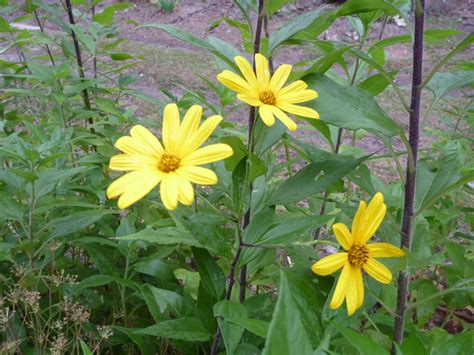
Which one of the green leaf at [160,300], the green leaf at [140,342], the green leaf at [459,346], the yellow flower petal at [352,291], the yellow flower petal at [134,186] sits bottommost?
the green leaf at [140,342]

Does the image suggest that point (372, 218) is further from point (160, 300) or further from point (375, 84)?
point (160, 300)

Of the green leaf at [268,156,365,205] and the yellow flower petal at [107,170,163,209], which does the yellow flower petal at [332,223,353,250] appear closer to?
the green leaf at [268,156,365,205]

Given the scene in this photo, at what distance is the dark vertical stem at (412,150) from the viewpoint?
886 millimetres

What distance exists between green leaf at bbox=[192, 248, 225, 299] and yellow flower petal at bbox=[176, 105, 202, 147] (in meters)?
0.34

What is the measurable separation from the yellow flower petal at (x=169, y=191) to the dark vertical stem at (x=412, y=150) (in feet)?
1.46

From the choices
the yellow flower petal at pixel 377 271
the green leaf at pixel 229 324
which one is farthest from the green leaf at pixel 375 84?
the green leaf at pixel 229 324

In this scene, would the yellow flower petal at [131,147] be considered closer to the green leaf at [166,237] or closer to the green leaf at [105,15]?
the green leaf at [166,237]

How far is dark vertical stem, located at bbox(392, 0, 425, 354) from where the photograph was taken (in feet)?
2.91

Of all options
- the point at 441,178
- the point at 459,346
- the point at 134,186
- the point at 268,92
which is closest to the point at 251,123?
the point at 268,92

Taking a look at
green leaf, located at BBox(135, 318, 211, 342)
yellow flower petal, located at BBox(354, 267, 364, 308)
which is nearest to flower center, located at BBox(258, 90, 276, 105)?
yellow flower petal, located at BBox(354, 267, 364, 308)

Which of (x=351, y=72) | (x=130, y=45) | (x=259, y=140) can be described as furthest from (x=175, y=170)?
(x=130, y=45)

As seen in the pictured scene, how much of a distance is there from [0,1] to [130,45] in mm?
4199

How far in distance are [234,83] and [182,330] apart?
1.71ft

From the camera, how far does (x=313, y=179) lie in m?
1.00
